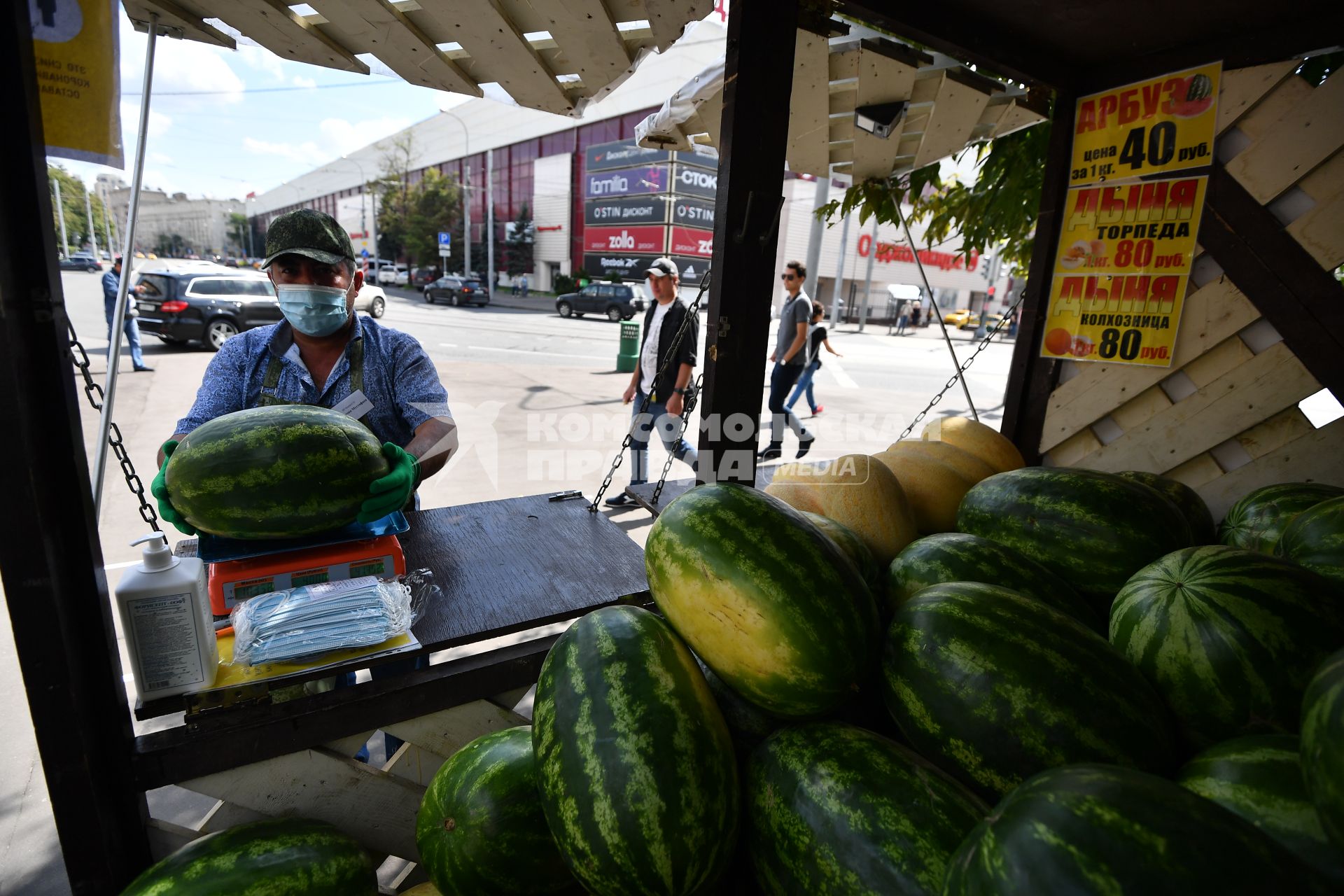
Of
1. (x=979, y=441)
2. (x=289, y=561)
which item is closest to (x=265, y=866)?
(x=289, y=561)

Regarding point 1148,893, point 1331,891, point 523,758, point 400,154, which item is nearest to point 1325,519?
point 1331,891

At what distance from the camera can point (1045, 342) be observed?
337 cm

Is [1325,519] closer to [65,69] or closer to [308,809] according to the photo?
[308,809]

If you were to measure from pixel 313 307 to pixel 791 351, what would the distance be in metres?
5.85

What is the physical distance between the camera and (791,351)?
746 cm

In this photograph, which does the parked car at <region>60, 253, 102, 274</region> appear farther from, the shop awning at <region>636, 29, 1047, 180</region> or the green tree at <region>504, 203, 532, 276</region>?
the shop awning at <region>636, 29, 1047, 180</region>

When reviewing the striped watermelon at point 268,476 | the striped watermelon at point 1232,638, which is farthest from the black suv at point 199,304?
the striped watermelon at point 1232,638

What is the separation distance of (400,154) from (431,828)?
68041 millimetres

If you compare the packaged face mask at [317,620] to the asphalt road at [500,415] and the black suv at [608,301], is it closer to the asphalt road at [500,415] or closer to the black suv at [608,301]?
the asphalt road at [500,415]

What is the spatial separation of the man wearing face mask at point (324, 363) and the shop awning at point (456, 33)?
0.61 meters

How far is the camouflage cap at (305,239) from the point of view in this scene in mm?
2309

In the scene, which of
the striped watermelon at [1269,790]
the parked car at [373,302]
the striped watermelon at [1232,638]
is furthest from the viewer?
the parked car at [373,302]

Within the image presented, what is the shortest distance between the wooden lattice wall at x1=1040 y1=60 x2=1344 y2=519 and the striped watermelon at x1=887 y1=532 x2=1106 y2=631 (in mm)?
1843

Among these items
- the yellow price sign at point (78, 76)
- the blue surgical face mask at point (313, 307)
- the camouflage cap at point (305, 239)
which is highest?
the yellow price sign at point (78, 76)
